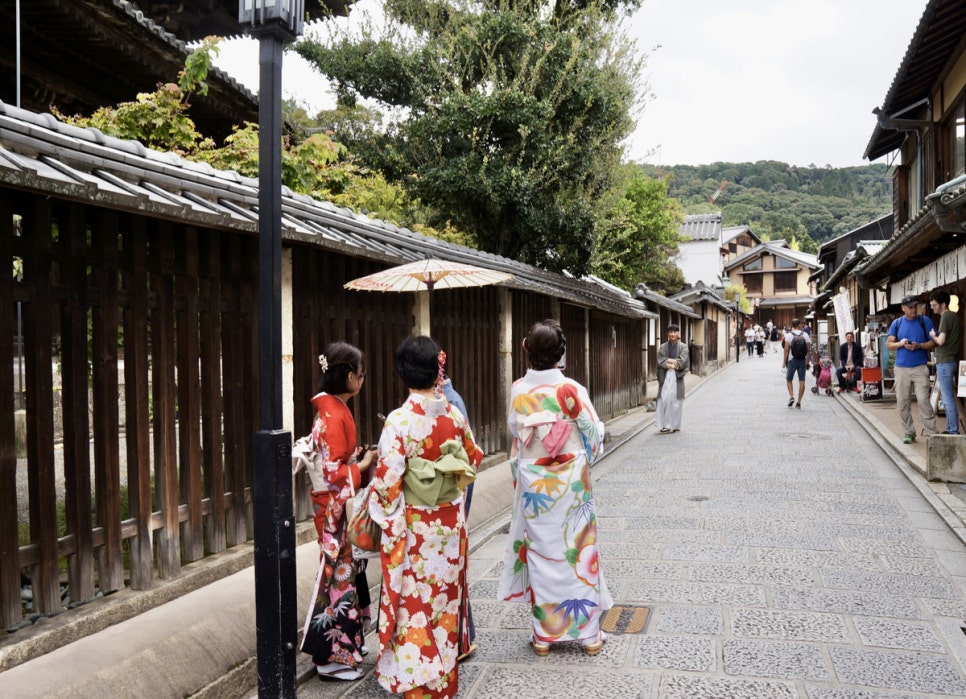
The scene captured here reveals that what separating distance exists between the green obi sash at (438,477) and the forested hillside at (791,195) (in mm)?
87240

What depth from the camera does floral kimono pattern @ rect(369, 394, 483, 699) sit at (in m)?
3.97

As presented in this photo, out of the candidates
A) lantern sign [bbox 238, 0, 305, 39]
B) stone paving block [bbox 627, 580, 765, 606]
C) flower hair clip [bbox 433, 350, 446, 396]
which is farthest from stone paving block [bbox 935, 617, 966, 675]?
lantern sign [bbox 238, 0, 305, 39]

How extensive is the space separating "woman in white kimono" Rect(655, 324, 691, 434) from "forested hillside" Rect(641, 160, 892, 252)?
75.9 m

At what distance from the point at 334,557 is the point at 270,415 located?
107cm

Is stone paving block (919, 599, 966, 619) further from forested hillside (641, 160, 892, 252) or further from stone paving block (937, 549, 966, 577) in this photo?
forested hillside (641, 160, 892, 252)

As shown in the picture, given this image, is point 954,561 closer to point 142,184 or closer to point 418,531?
point 418,531

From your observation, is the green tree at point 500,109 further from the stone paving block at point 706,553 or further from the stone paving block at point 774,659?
the stone paving block at point 774,659

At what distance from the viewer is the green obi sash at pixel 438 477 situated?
3.99 m

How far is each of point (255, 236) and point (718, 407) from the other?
16552 millimetres

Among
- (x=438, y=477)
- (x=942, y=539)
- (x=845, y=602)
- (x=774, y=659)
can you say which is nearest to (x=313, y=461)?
(x=438, y=477)

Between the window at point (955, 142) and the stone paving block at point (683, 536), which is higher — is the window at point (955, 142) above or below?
above

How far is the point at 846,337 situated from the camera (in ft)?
71.7

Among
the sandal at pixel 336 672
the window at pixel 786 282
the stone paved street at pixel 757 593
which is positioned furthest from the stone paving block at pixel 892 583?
the window at pixel 786 282

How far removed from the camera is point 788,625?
16.3 feet
